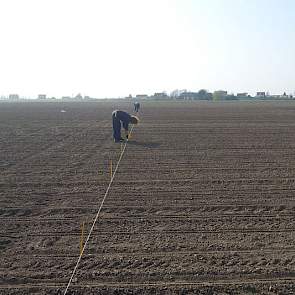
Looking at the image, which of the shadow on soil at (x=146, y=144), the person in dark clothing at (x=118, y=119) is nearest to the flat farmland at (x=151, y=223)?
the shadow on soil at (x=146, y=144)

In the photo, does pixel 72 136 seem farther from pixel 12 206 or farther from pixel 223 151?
pixel 12 206

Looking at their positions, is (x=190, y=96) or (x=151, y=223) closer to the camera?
(x=151, y=223)

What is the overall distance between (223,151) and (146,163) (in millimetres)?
3898

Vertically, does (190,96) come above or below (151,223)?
below

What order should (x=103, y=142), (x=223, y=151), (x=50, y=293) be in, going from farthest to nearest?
(x=103, y=142), (x=223, y=151), (x=50, y=293)

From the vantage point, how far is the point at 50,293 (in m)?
5.29

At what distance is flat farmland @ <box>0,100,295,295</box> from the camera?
18.4 feet

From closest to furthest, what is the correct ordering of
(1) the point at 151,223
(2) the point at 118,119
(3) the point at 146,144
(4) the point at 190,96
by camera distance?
(1) the point at 151,223 → (3) the point at 146,144 → (2) the point at 118,119 → (4) the point at 190,96

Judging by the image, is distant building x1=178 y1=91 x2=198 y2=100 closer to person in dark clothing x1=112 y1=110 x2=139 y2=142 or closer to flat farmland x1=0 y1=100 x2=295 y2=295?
person in dark clothing x1=112 y1=110 x2=139 y2=142

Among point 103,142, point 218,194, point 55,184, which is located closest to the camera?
point 218,194

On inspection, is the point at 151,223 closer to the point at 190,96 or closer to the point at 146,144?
the point at 146,144

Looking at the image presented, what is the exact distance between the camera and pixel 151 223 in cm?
779

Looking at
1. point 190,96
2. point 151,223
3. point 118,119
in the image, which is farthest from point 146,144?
point 190,96

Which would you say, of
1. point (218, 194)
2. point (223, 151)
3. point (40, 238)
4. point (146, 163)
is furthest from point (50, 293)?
point (223, 151)
